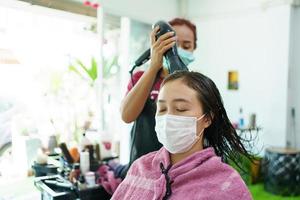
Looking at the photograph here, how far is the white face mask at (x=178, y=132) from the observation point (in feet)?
2.87

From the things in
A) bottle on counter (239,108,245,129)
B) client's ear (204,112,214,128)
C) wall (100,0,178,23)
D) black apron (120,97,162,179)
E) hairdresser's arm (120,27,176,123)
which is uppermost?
wall (100,0,178,23)

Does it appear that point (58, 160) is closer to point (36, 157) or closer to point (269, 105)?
point (36, 157)

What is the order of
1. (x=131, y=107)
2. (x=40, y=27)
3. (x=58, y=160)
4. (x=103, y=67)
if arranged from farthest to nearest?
1. (x=103, y=67)
2. (x=40, y=27)
3. (x=58, y=160)
4. (x=131, y=107)

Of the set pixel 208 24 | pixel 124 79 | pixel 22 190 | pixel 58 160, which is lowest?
pixel 22 190

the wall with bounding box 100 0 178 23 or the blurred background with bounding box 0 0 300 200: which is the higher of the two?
the wall with bounding box 100 0 178 23

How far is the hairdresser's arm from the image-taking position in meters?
1.00

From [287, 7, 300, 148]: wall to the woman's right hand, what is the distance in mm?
2352

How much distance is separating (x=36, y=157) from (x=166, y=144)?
127 centimetres

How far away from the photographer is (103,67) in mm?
2500

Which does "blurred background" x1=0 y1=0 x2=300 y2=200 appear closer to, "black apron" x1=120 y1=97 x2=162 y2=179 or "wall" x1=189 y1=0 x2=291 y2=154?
"wall" x1=189 y1=0 x2=291 y2=154

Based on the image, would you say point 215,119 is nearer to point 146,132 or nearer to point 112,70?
point 146,132

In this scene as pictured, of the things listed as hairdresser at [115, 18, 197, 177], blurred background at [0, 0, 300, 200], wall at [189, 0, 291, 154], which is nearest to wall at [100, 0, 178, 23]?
blurred background at [0, 0, 300, 200]

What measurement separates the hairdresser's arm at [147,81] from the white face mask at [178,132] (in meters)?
0.20

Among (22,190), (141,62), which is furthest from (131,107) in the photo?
(22,190)
